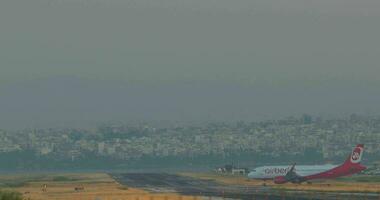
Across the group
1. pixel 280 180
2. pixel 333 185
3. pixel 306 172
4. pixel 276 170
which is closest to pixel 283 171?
pixel 276 170

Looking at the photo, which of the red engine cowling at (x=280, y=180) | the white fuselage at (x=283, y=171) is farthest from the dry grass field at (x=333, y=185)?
the white fuselage at (x=283, y=171)

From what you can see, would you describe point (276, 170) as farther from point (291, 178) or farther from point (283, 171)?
point (291, 178)

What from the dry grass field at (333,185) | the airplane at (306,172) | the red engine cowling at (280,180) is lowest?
the dry grass field at (333,185)

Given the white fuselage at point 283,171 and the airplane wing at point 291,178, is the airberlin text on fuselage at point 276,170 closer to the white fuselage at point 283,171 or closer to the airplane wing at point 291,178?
the white fuselage at point 283,171

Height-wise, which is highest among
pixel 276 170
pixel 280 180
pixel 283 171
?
pixel 276 170

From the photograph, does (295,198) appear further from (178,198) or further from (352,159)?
(352,159)

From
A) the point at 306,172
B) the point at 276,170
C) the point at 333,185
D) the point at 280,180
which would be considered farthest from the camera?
the point at 276,170

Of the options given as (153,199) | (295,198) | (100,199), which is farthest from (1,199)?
(295,198)

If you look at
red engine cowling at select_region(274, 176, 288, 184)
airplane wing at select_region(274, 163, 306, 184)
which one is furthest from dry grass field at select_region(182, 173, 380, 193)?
airplane wing at select_region(274, 163, 306, 184)
